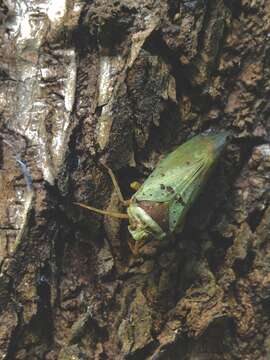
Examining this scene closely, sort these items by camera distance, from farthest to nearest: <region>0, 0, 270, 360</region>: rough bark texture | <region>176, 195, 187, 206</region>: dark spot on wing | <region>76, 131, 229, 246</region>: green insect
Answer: <region>176, 195, 187, 206</region>: dark spot on wing → <region>76, 131, 229, 246</region>: green insect → <region>0, 0, 270, 360</region>: rough bark texture

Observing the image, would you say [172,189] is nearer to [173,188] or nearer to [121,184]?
[173,188]

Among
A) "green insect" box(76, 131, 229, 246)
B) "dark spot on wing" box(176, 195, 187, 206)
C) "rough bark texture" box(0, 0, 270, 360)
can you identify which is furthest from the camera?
"dark spot on wing" box(176, 195, 187, 206)

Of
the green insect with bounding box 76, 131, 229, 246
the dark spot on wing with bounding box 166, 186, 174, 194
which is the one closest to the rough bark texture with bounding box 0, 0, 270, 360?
the green insect with bounding box 76, 131, 229, 246

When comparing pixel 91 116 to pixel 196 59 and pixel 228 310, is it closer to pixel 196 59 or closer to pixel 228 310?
pixel 196 59

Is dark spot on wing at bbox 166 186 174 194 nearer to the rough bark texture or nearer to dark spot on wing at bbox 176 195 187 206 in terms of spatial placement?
dark spot on wing at bbox 176 195 187 206

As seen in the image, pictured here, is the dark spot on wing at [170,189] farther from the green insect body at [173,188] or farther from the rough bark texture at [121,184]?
the rough bark texture at [121,184]

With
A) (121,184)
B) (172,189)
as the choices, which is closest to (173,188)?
(172,189)

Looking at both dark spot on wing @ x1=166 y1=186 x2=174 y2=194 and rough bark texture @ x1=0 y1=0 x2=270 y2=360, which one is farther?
dark spot on wing @ x1=166 y1=186 x2=174 y2=194
